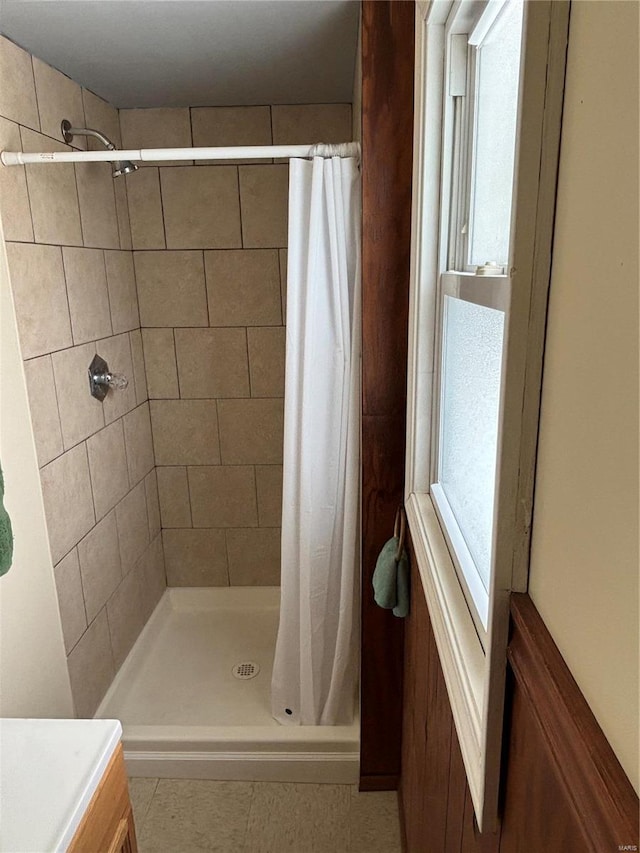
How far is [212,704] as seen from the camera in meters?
2.20

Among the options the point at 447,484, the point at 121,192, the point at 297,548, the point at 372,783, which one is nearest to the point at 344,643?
the point at 297,548

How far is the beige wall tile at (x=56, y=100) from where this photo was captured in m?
1.78

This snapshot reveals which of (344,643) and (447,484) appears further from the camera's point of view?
(344,643)

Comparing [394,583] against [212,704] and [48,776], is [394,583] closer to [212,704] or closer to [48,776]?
[48,776]

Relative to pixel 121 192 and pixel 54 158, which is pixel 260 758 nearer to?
pixel 54 158

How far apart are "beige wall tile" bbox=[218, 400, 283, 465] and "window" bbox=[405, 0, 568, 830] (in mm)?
1246

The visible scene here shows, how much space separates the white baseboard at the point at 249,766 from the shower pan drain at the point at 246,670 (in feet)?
1.30

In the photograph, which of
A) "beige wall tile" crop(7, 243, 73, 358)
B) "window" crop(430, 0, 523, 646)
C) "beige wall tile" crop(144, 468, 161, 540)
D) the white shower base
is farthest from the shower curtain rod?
the white shower base

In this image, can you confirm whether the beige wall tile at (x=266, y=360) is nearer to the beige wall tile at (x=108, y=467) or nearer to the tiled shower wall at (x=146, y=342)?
the tiled shower wall at (x=146, y=342)

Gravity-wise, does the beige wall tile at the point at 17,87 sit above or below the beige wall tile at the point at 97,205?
above

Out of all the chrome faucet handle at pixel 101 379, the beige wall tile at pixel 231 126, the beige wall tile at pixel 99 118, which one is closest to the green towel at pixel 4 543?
the chrome faucet handle at pixel 101 379

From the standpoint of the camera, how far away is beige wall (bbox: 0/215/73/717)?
153cm

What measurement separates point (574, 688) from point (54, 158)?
5.51ft

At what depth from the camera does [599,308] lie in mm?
426
